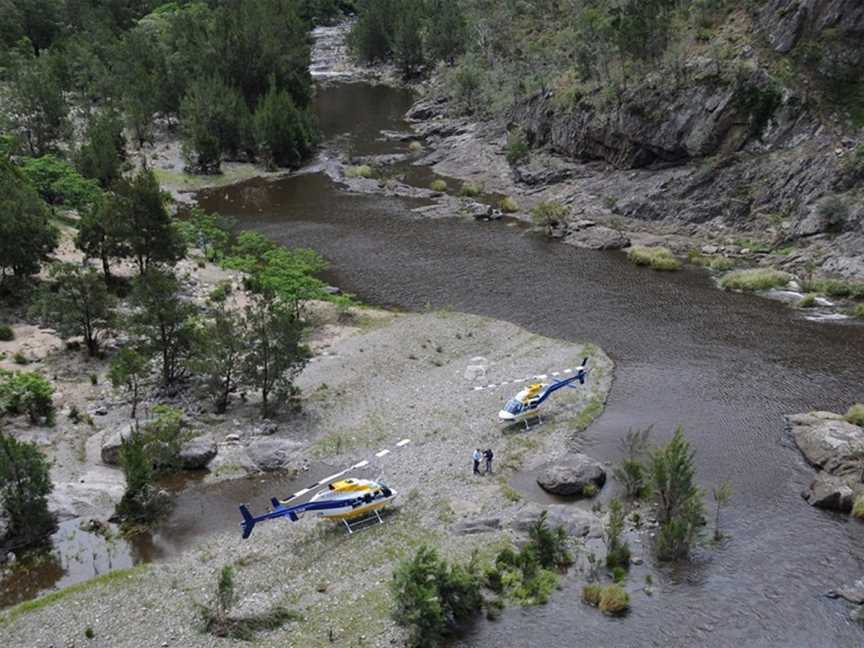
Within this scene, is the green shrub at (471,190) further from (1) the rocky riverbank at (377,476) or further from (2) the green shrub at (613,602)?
(2) the green shrub at (613,602)

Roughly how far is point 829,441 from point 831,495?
16.7 feet

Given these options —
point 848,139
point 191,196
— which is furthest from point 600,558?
point 191,196

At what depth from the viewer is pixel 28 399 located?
152ft

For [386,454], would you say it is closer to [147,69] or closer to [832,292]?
[832,292]

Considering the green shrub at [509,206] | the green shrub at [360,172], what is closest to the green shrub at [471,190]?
the green shrub at [509,206]

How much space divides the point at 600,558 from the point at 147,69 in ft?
377

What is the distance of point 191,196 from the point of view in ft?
319

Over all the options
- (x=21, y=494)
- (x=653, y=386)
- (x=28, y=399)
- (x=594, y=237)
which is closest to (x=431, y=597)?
(x=21, y=494)

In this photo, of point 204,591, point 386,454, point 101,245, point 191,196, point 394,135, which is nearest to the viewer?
point 204,591

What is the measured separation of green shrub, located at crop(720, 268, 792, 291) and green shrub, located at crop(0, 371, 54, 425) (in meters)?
52.1

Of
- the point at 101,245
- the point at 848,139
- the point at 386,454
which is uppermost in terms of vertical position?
the point at 848,139

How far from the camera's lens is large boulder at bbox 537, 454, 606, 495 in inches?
1614

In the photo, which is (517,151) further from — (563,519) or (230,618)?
(230,618)

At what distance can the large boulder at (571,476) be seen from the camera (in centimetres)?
4100
